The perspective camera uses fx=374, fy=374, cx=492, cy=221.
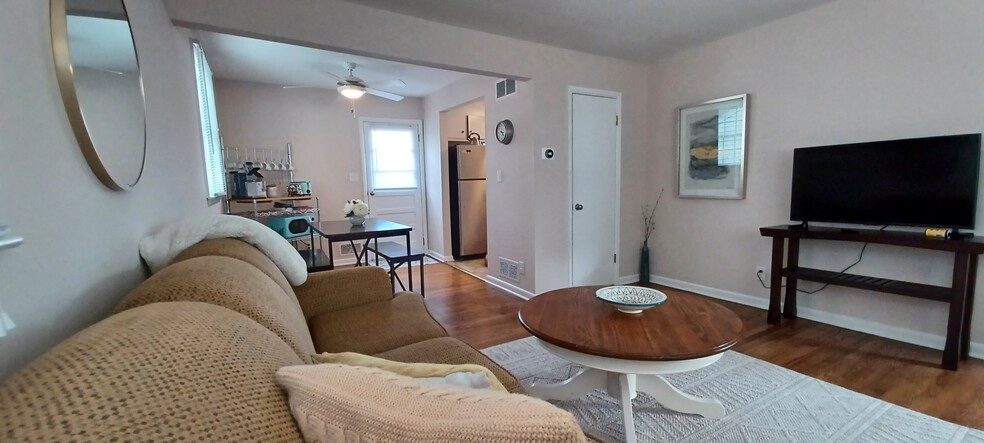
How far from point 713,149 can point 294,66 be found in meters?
4.33

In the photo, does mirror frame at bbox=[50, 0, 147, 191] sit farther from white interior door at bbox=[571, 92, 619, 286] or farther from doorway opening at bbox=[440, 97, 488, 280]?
doorway opening at bbox=[440, 97, 488, 280]

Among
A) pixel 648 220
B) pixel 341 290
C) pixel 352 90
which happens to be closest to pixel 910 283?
pixel 648 220

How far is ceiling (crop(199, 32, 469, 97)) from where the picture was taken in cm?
335

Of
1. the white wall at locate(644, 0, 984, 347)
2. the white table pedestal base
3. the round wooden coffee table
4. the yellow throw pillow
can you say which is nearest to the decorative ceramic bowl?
the round wooden coffee table

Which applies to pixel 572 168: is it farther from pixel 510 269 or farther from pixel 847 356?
pixel 847 356

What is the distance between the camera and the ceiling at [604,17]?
263cm

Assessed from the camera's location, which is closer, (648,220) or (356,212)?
(356,212)

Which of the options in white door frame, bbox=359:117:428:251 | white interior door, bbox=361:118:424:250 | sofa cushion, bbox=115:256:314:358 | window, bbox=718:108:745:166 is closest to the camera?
sofa cushion, bbox=115:256:314:358

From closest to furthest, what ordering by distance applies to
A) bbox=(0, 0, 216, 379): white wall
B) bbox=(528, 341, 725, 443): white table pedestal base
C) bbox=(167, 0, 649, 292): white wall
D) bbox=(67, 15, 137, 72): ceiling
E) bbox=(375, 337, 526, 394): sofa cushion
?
1. bbox=(0, 0, 216, 379): white wall
2. bbox=(67, 15, 137, 72): ceiling
3. bbox=(375, 337, 526, 394): sofa cushion
4. bbox=(528, 341, 725, 443): white table pedestal base
5. bbox=(167, 0, 649, 292): white wall

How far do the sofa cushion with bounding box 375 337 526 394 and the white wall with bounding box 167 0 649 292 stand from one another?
6.82ft

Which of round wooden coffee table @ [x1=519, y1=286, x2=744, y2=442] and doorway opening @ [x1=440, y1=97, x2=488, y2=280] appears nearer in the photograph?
round wooden coffee table @ [x1=519, y1=286, x2=744, y2=442]

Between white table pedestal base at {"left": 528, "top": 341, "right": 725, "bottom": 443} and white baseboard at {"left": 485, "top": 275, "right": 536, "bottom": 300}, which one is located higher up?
white table pedestal base at {"left": 528, "top": 341, "right": 725, "bottom": 443}

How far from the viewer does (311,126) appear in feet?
16.5

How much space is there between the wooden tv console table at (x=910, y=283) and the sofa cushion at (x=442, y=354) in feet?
8.73
